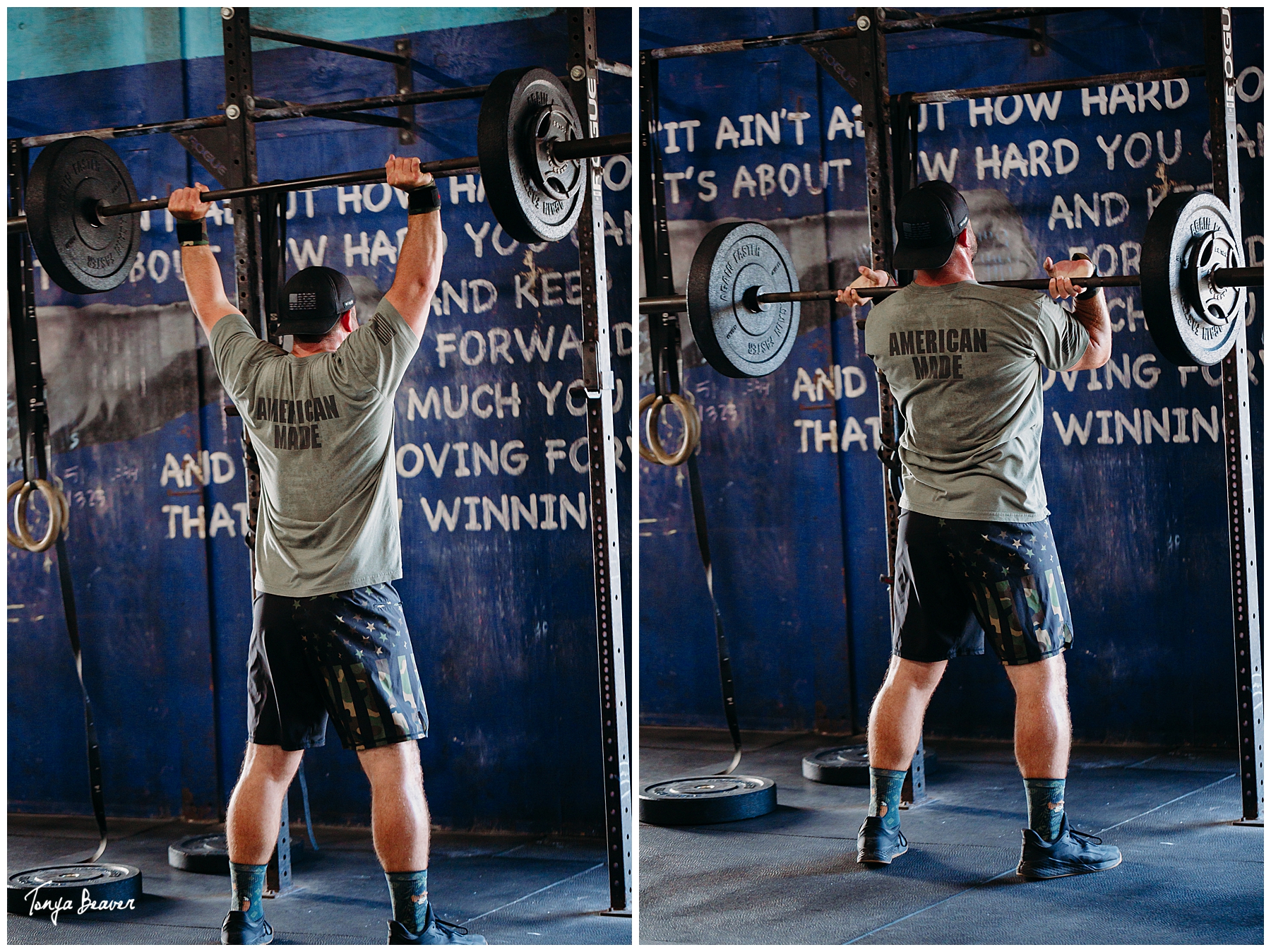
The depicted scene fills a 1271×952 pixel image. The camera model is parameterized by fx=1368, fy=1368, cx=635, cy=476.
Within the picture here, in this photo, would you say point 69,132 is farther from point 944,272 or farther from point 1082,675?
point 1082,675

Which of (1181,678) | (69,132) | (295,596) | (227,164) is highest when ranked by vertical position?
(69,132)

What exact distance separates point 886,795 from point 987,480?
32.3 inches

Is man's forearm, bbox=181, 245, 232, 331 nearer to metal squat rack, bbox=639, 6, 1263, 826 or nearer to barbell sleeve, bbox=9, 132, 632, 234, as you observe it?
barbell sleeve, bbox=9, 132, 632, 234

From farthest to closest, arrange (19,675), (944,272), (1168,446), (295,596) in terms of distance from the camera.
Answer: (19,675), (1168,446), (944,272), (295,596)

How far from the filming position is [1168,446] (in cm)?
431

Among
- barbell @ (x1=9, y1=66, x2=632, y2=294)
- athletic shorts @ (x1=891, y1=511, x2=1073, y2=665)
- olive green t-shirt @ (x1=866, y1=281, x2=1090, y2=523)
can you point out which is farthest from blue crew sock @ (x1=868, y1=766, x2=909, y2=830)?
barbell @ (x1=9, y1=66, x2=632, y2=294)

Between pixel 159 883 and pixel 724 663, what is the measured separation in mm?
1662

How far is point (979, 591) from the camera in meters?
3.18

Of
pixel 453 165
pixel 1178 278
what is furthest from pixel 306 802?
pixel 1178 278

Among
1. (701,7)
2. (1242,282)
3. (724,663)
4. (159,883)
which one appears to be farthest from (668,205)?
(159,883)

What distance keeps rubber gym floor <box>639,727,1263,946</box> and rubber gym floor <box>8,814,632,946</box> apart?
0.22 meters

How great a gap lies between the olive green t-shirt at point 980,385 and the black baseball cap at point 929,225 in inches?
3.2

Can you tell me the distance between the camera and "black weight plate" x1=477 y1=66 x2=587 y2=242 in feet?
9.56

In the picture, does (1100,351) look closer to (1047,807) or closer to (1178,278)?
(1178,278)
